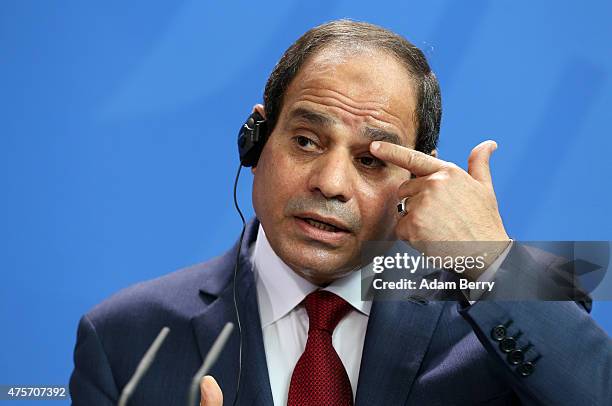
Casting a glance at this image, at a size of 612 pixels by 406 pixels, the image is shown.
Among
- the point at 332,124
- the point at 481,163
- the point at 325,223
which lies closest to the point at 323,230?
the point at 325,223

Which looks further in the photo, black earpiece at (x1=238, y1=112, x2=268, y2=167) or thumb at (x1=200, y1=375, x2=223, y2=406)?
black earpiece at (x1=238, y1=112, x2=268, y2=167)

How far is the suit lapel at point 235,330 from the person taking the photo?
1.90m

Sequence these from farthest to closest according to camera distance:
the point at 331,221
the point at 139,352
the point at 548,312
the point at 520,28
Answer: the point at 520,28
the point at 139,352
the point at 331,221
the point at 548,312

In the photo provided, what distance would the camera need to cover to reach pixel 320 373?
190 centimetres

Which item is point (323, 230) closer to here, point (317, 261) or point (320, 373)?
point (317, 261)

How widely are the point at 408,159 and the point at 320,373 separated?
1.59ft

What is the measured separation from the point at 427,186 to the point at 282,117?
0.40 meters

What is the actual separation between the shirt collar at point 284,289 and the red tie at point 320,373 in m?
0.07

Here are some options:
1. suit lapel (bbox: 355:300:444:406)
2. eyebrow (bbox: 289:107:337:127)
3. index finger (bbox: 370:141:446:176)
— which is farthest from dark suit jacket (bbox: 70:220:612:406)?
eyebrow (bbox: 289:107:337:127)

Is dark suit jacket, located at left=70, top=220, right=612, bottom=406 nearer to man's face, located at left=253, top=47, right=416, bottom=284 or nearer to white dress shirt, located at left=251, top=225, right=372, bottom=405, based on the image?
white dress shirt, located at left=251, top=225, right=372, bottom=405

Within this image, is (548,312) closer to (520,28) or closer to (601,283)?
(601,283)

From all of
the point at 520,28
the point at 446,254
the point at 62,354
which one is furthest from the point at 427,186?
the point at 62,354

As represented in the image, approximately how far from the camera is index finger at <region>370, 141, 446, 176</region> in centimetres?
189

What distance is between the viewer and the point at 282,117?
6.83 ft
